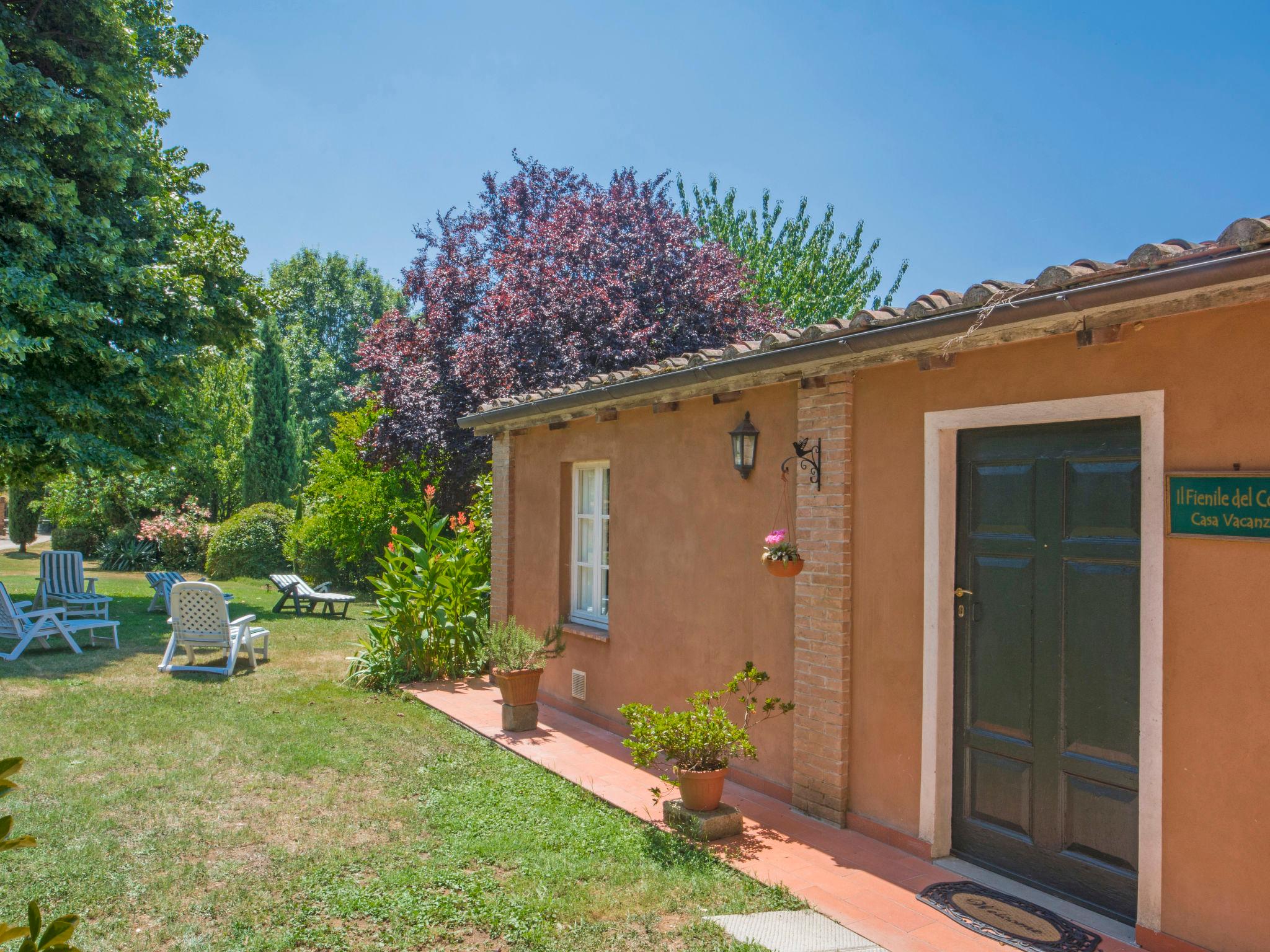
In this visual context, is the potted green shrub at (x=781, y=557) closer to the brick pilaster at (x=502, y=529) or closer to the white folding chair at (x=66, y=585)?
the brick pilaster at (x=502, y=529)

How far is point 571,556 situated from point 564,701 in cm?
143

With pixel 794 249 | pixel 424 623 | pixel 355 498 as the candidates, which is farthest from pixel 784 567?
pixel 794 249

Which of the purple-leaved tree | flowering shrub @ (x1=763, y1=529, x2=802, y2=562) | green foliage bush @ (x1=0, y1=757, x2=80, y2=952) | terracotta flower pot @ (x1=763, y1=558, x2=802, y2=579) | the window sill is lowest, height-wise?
the window sill

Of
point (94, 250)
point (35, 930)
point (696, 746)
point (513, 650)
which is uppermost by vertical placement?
point (94, 250)

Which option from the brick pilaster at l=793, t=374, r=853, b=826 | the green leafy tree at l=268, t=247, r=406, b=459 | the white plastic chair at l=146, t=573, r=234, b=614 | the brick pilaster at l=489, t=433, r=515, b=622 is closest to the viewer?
the brick pilaster at l=793, t=374, r=853, b=826

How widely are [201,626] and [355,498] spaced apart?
7862mm

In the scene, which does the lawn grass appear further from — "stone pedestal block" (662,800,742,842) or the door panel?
the door panel

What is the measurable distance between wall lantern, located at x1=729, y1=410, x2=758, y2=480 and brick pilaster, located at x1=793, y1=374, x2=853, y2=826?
48cm

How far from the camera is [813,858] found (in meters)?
4.51

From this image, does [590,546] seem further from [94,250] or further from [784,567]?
[94,250]

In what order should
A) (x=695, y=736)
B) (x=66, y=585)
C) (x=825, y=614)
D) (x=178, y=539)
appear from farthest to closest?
(x=178, y=539)
(x=66, y=585)
(x=825, y=614)
(x=695, y=736)

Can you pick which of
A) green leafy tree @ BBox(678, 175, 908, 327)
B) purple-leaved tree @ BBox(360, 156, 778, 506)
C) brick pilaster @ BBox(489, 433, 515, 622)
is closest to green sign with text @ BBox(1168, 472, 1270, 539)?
brick pilaster @ BBox(489, 433, 515, 622)

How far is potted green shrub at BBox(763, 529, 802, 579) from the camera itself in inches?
205

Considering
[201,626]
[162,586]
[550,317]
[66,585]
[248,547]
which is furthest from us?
[248,547]
